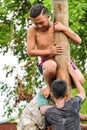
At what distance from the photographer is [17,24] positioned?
1062cm

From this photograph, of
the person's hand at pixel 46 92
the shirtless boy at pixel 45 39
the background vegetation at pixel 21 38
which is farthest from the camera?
the background vegetation at pixel 21 38

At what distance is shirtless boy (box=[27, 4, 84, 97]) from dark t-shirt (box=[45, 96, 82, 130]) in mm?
263

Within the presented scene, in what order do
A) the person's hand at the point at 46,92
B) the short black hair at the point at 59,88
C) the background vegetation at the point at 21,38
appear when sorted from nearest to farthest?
the short black hair at the point at 59,88
the person's hand at the point at 46,92
the background vegetation at the point at 21,38

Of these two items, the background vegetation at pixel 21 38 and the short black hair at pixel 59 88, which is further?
the background vegetation at pixel 21 38

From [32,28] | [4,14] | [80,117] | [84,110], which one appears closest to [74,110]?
[80,117]

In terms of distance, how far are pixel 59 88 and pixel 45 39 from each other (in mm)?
482

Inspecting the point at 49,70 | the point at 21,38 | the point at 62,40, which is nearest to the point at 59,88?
the point at 49,70

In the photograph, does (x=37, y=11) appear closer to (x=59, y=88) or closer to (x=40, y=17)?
(x=40, y=17)

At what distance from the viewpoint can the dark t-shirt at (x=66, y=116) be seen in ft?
14.7

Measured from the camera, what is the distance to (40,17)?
4602 millimetres

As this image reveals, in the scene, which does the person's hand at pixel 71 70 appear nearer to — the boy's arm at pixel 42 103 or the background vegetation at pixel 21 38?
the boy's arm at pixel 42 103

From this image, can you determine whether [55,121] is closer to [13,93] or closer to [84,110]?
[84,110]

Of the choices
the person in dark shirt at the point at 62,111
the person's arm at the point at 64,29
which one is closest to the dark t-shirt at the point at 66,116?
the person in dark shirt at the point at 62,111

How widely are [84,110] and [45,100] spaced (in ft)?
13.1
